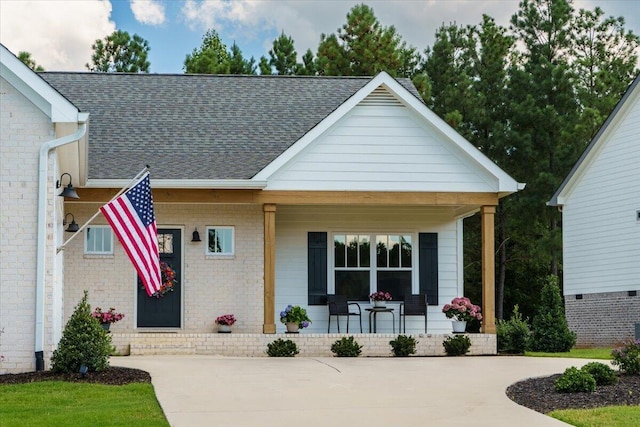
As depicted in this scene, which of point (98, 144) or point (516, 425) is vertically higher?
point (98, 144)

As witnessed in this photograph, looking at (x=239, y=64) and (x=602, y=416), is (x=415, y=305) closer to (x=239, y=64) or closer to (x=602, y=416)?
(x=602, y=416)

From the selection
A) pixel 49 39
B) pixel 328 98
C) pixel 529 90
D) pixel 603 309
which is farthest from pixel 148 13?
pixel 603 309

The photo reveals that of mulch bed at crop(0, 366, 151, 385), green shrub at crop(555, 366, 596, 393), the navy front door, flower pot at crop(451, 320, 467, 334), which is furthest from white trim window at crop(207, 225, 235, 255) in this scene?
green shrub at crop(555, 366, 596, 393)

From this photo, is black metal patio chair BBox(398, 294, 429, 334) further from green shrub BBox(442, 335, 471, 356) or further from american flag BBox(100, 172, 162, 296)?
american flag BBox(100, 172, 162, 296)

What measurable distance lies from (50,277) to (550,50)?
1061 inches

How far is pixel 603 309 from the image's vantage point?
91.7 feet

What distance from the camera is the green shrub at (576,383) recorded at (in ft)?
41.4

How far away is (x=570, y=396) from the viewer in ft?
40.9

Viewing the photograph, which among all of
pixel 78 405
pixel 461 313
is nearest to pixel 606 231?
pixel 461 313

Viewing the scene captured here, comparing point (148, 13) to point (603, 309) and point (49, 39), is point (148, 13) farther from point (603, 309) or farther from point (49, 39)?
point (603, 309)

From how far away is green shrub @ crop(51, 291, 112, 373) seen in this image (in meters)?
13.7

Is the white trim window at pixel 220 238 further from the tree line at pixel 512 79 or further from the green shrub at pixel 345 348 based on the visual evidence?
the tree line at pixel 512 79

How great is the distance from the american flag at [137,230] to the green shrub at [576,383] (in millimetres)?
5605

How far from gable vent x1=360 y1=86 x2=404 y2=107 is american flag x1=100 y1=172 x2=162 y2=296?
6.97 metres
